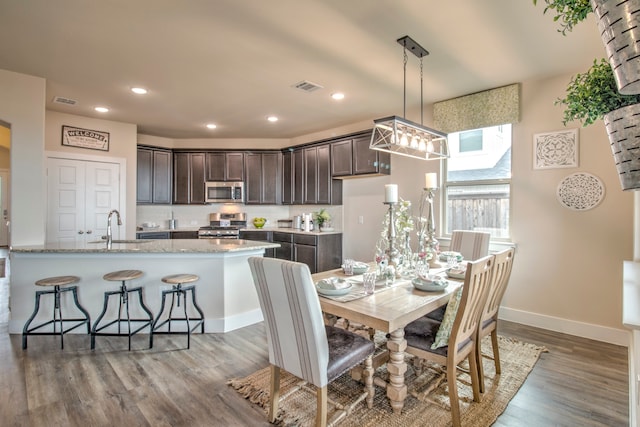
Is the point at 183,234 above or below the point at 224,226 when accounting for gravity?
below

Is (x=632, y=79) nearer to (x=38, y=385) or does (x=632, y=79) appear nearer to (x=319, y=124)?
(x=38, y=385)

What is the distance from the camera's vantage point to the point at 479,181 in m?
3.93

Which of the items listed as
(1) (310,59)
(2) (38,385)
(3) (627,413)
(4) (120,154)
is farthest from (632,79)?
(4) (120,154)

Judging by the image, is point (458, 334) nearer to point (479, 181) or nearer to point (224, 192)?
point (479, 181)

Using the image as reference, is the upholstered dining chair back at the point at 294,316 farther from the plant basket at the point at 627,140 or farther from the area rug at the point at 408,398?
the plant basket at the point at 627,140

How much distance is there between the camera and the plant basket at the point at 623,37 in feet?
1.98

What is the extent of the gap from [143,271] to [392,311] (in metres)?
2.73

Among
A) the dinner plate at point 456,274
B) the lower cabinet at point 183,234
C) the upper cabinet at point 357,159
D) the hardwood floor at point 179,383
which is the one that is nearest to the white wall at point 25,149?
the hardwood floor at point 179,383

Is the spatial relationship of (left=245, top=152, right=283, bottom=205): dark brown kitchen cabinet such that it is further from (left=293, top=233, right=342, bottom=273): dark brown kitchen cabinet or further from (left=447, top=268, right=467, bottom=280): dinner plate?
(left=447, top=268, right=467, bottom=280): dinner plate

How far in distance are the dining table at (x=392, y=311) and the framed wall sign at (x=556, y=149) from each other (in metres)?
2.14

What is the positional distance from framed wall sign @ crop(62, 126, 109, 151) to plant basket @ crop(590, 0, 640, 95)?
19.5 feet

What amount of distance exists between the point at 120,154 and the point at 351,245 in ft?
13.4

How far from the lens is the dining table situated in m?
1.75

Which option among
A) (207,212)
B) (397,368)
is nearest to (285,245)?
(207,212)
